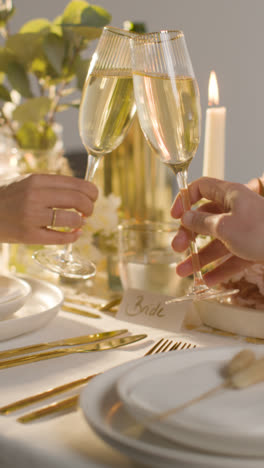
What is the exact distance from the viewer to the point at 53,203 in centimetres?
84

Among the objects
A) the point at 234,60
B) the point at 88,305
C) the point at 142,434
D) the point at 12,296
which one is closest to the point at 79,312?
the point at 88,305

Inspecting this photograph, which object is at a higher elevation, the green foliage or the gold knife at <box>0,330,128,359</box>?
the green foliage

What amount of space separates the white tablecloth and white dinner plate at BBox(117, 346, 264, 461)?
59 mm

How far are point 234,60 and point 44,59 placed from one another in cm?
136

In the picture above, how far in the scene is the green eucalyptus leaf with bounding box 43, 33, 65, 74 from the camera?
1258 millimetres

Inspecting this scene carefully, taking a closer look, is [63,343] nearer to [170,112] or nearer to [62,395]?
[62,395]

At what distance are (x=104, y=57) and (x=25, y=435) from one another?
2.01 ft

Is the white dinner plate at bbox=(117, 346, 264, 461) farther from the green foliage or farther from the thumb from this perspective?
the green foliage

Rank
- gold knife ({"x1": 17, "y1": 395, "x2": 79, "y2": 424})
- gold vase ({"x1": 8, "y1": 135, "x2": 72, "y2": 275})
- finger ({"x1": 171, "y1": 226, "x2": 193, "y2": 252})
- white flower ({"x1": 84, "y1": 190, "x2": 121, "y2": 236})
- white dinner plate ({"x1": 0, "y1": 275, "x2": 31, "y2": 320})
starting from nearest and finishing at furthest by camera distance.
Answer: gold knife ({"x1": 17, "y1": 395, "x2": 79, "y2": 424})
white dinner plate ({"x1": 0, "y1": 275, "x2": 31, "y2": 320})
finger ({"x1": 171, "y1": 226, "x2": 193, "y2": 252})
white flower ({"x1": 84, "y1": 190, "x2": 121, "y2": 236})
gold vase ({"x1": 8, "y1": 135, "x2": 72, "y2": 275})

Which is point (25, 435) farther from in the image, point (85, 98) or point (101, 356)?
point (85, 98)

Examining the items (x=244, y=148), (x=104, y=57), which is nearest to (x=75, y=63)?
(x=104, y=57)

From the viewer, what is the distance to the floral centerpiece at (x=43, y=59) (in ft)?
4.14

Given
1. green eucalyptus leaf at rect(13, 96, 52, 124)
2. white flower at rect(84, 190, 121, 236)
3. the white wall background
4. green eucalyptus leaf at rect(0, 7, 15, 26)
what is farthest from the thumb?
the white wall background

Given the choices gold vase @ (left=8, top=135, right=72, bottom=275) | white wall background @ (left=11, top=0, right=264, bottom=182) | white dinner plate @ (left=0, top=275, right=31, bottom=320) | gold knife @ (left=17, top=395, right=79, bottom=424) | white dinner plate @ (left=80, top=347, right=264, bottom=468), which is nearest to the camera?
white dinner plate @ (left=80, top=347, right=264, bottom=468)
